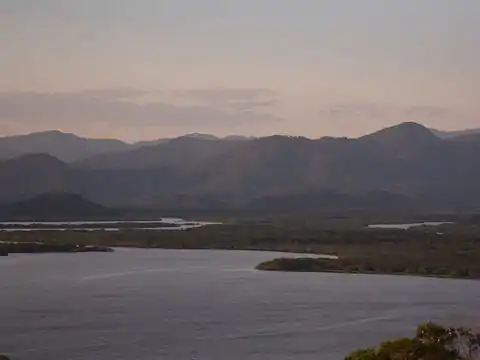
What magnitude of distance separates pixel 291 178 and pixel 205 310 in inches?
5227

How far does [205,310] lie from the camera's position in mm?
39000

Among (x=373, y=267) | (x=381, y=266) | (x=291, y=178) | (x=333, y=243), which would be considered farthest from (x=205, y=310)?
(x=291, y=178)

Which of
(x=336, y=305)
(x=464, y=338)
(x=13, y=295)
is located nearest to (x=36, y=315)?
(x=13, y=295)

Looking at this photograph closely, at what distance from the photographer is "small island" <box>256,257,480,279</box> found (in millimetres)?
54344

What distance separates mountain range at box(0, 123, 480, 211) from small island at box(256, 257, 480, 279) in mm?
77617

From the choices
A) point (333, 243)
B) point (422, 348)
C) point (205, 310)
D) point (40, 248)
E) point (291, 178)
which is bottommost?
point (205, 310)

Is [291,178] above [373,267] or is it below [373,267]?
above

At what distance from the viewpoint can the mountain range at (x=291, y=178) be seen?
5733 inches

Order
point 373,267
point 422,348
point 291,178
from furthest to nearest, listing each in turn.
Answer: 1. point 291,178
2. point 373,267
3. point 422,348

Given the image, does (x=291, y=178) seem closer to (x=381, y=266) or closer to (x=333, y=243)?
(x=333, y=243)

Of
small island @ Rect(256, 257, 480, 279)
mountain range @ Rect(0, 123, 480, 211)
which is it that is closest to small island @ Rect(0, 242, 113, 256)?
small island @ Rect(256, 257, 480, 279)

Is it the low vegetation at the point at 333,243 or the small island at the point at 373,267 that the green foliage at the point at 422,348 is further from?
the small island at the point at 373,267

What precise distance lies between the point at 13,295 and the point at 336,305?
14041mm

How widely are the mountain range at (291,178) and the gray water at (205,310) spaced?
8442cm
